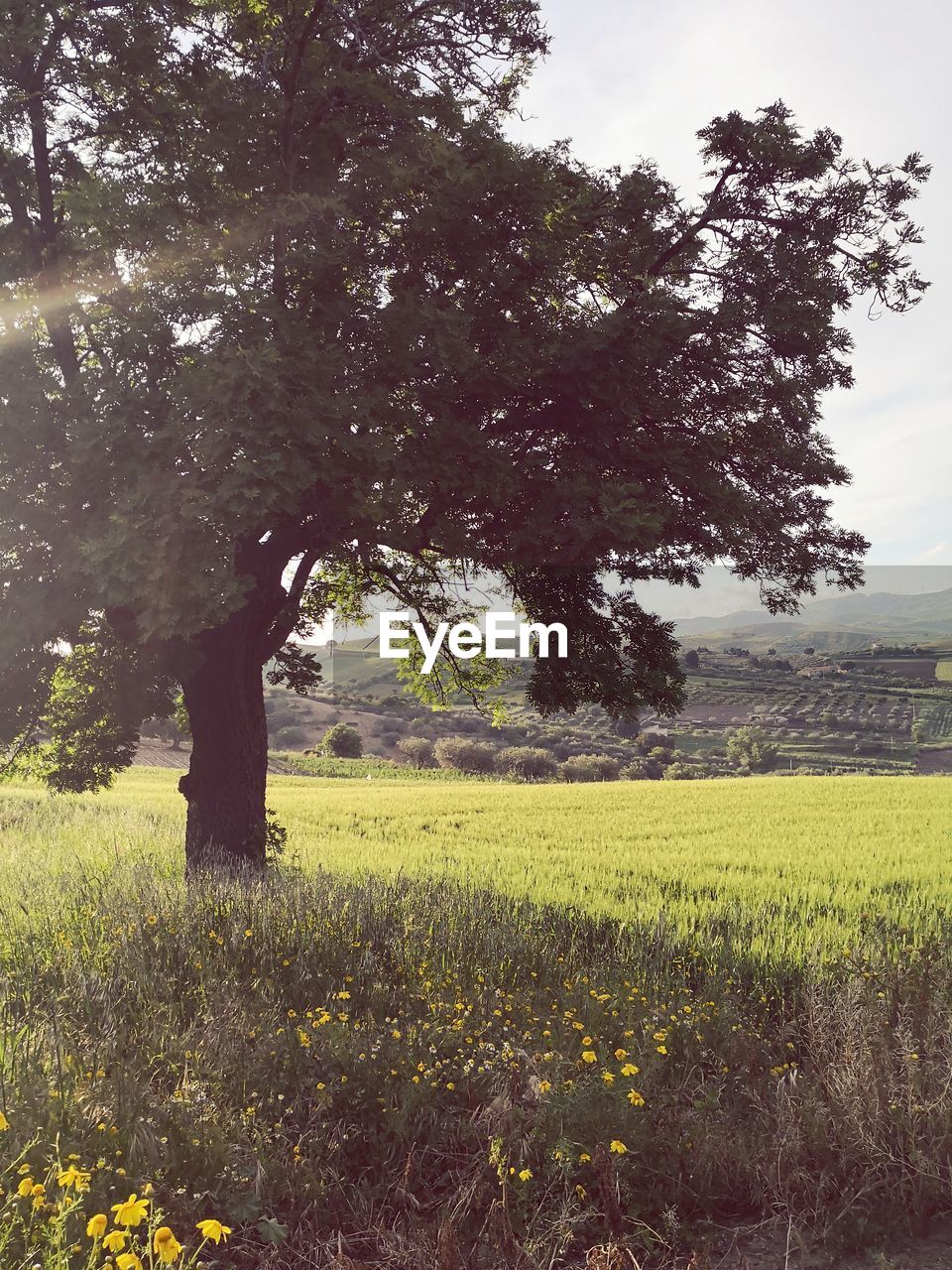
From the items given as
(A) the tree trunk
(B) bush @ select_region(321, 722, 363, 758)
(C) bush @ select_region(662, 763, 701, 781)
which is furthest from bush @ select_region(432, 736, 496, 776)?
(A) the tree trunk

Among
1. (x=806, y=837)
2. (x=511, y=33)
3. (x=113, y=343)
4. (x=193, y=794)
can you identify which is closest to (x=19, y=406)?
(x=113, y=343)

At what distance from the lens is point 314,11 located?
29.6ft

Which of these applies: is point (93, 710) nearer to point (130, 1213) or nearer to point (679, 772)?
point (130, 1213)

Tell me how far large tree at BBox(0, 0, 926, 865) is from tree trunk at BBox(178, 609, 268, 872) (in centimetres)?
4

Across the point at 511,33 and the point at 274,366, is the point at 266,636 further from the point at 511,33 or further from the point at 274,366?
the point at 511,33

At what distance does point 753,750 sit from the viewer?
100 metres

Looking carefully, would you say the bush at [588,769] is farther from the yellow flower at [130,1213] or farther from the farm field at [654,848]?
the yellow flower at [130,1213]

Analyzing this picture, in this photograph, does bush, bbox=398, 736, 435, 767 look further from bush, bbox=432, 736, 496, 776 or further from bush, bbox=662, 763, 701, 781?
bush, bbox=662, 763, 701, 781

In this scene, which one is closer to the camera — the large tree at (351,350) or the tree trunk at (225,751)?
the large tree at (351,350)

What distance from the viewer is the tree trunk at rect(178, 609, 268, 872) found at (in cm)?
1179

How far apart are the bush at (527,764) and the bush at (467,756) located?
1240 mm

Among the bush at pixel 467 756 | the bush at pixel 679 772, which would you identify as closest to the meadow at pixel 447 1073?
the bush at pixel 467 756

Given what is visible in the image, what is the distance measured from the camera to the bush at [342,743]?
8712 centimetres

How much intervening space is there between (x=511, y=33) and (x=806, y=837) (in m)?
17.6
